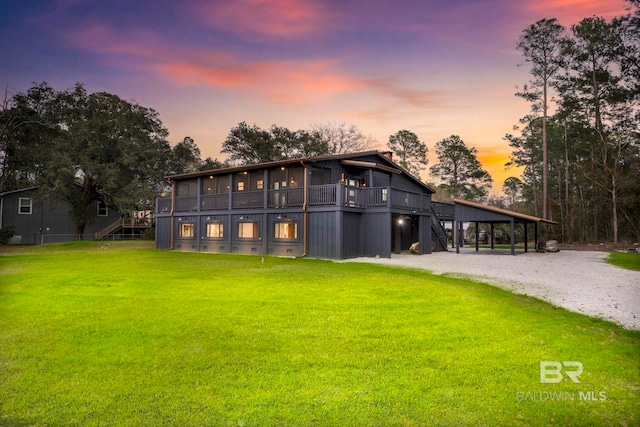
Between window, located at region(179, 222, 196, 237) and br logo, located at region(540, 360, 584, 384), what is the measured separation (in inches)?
1009

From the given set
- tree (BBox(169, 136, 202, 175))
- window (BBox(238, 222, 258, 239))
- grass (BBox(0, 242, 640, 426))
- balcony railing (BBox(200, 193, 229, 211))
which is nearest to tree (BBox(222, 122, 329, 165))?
tree (BBox(169, 136, 202, 175))

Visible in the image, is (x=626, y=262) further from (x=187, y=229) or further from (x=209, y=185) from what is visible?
(x=187, y=229)

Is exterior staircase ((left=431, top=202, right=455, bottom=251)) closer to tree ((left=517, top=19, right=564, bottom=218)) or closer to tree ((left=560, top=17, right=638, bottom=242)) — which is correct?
tree ((left=517, top=19, right=564, bottom=218))

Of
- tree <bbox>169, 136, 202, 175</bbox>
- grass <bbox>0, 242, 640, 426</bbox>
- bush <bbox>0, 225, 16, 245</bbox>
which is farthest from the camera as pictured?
tree <bbox>169, 136, 202, 175</bbox>

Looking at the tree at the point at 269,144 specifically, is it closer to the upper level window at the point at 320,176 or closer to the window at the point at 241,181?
the window at the point at 241,181

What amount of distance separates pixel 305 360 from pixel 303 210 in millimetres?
15833

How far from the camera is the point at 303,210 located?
20328mm

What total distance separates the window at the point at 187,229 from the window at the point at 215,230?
1.86 m

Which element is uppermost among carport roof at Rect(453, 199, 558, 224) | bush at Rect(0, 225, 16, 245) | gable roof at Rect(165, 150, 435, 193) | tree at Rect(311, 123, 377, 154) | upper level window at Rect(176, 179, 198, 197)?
tree at Rect(311, 123, 377, 154)

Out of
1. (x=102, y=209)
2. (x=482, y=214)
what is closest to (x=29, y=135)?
(x=102, y=209)

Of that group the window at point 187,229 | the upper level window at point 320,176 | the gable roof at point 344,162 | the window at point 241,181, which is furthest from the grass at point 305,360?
the window at point 187,229

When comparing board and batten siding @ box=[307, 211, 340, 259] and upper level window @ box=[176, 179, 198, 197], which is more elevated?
upper level window @ box=[176, 179, 198, 197]

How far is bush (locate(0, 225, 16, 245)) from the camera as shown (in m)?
30.4

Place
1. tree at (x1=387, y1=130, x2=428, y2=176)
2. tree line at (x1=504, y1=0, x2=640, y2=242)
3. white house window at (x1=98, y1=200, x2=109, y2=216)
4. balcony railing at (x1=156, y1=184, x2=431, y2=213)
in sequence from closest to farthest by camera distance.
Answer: balcony railing at (x1=156, y1=184, x2=431, y2=213)
tree line at (x1=504, y1=0, x2=640, y2=242)
white house window at (x1=98, y1=200, x2=109, y2=216)
tree at (x1=387, y1=130, x2=428, y2=176)
